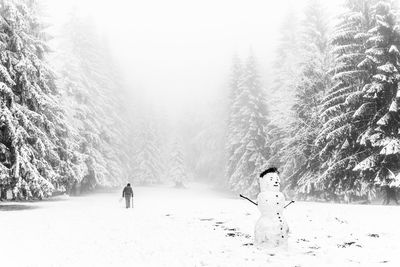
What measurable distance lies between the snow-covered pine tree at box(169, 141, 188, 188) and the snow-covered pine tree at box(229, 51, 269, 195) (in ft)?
66.2

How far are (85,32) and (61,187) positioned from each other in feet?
74.8

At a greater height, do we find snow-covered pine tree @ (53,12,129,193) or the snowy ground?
snow-covered pine tree @ (53,12,129,193)

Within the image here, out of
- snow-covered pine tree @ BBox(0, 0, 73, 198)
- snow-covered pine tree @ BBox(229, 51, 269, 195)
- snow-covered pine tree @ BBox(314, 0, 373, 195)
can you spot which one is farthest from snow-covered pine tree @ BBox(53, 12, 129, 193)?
snow-covered pine tree @ BBox(314, 0, 373, 195)

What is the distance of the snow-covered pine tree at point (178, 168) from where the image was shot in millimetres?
61062

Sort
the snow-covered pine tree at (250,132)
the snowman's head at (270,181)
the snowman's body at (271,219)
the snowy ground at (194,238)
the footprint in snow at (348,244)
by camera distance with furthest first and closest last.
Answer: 1. the snow-covered pine tree at (250,132)
2. the snowman's head at (270,181)
3. the footprint in snow at (348,244)
4. the snowman's body at (271,219)
5. the snowy ground at (194,238)

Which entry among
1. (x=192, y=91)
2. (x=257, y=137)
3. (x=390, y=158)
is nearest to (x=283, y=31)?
(x=257, y=137)

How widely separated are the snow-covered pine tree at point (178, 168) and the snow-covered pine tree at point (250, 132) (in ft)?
66.2

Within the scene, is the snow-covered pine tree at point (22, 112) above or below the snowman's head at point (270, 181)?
above

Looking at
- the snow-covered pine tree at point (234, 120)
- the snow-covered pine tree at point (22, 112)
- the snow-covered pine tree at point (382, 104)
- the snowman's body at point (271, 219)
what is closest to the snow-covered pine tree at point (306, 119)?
the snow-covered pine tree at point (382, 104)

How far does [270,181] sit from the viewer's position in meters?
13.1

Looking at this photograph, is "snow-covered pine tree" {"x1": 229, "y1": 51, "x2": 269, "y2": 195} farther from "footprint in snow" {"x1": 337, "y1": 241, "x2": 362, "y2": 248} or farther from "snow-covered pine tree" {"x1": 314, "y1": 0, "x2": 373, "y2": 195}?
"footprint in snow" {"x1": 337, "y1": 241, "x2": 362, "y2": 248}

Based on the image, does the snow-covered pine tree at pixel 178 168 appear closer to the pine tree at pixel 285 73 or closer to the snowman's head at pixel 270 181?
the pine tree at pixel 285 73

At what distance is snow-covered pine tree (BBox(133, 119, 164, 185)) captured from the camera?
61156 millimetres

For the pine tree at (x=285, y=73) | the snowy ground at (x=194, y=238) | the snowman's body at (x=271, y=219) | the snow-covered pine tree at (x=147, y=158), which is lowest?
the snowy ground at (x=194, y=238)
